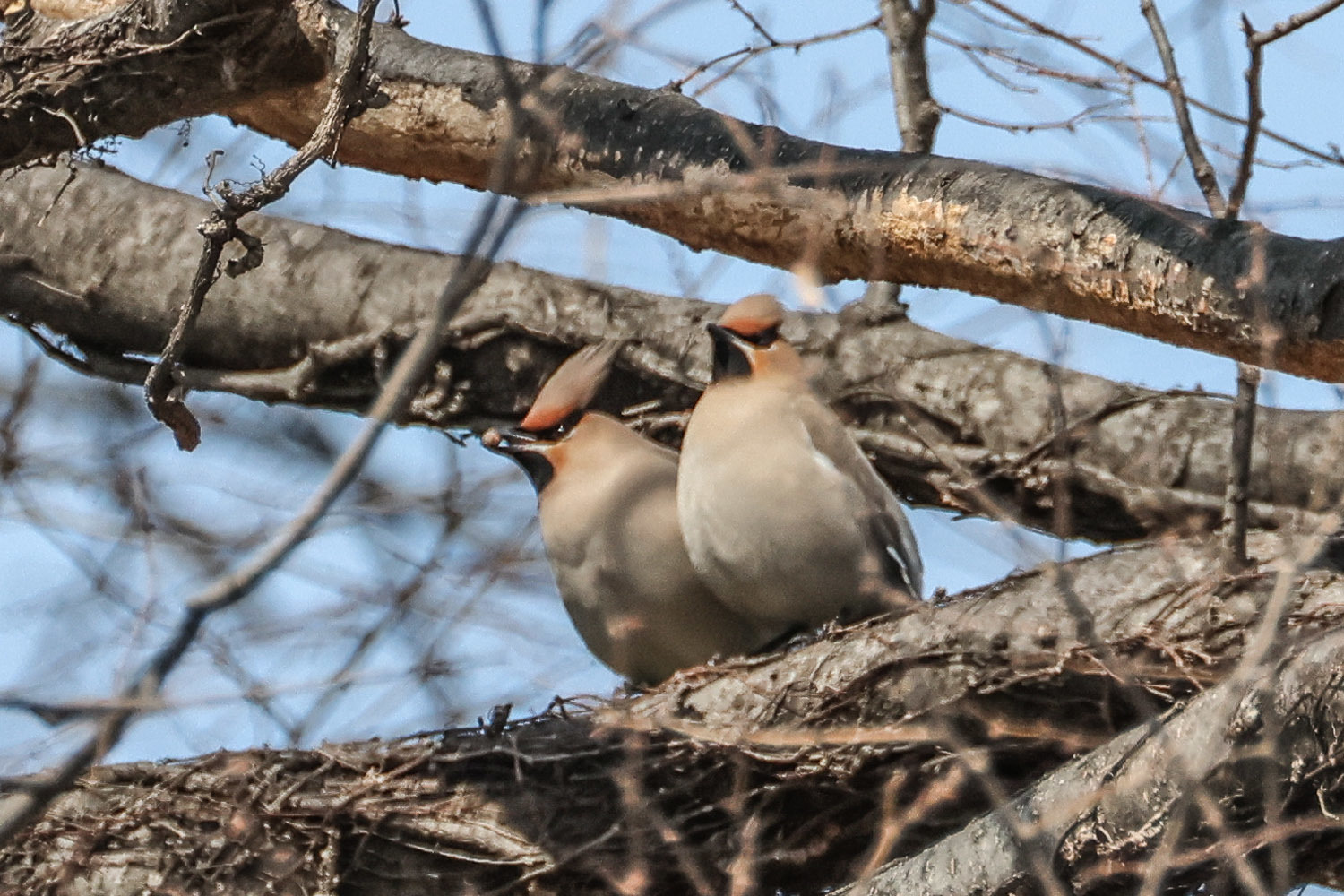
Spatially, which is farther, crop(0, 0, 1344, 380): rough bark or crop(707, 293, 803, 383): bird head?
crop(707, 293, 803, 383): bird head

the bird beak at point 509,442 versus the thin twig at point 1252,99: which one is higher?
the bird beak at point 509,442

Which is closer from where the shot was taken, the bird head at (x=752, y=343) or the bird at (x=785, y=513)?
the bird at (x=785, y=513)

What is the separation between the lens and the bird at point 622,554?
486cm

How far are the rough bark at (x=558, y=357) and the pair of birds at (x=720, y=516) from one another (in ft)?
1.40

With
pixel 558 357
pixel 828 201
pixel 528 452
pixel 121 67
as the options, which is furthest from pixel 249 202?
pixel 558 357

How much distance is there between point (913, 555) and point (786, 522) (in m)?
0.54

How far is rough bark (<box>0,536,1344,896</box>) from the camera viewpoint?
3963mm

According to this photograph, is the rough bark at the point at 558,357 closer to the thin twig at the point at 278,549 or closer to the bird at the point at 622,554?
the bird at the point at 622,554

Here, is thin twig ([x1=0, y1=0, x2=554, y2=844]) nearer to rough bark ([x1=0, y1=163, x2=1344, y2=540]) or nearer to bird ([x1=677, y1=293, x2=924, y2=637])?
bird ([x1=677, y1=293, x2=924, y2=637])

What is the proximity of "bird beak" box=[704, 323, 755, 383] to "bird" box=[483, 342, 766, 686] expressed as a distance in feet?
1.05

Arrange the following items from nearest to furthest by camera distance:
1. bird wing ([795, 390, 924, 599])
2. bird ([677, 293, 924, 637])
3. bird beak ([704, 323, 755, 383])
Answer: bird ([677, 293, 924, 637]) → bird wing ([795, 390, 924, 599]) → bird beak ([704, 323, 755, 383])

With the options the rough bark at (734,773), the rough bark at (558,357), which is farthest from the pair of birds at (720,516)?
the rough bark at (558,357)

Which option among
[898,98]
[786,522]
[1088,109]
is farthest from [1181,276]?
[898,98]

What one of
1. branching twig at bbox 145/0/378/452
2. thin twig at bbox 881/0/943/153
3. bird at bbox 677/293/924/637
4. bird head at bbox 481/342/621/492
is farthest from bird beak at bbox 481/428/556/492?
branching twig at bbox 145/0/378/452
